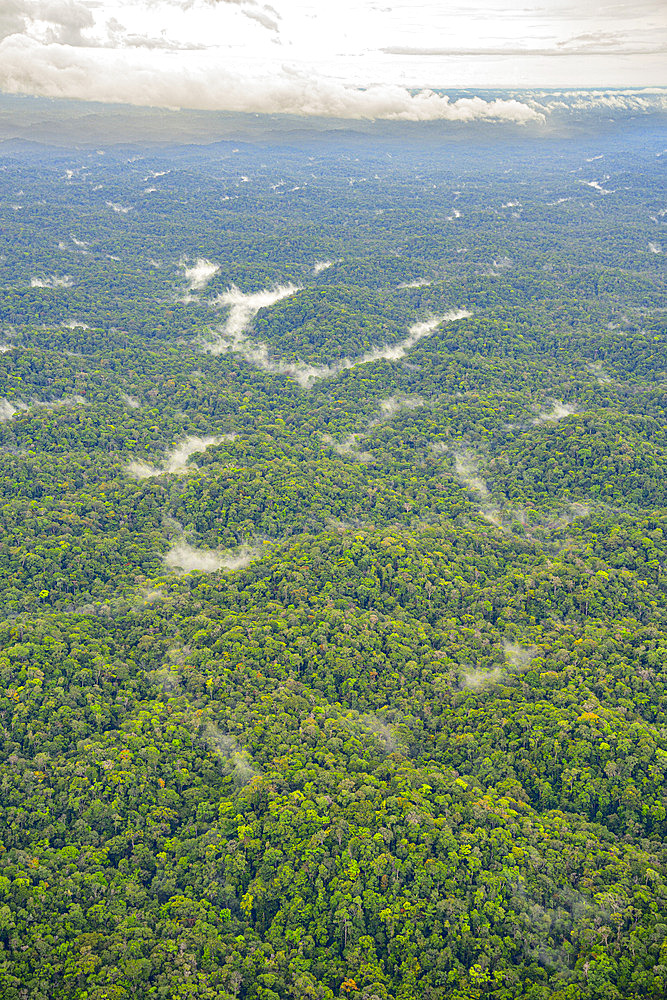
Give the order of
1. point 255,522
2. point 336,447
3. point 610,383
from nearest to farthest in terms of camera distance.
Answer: point 255,522 < point 336,447 < point 610,383

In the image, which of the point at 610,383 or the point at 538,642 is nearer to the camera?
the point at 538,642

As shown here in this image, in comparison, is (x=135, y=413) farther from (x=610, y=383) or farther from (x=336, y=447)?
(x=610, y=383)

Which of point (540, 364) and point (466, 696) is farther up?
point (540, 364)

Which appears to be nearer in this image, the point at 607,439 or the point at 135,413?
the point at 607,439

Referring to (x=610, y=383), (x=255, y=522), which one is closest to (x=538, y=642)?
(x=255, y=522)

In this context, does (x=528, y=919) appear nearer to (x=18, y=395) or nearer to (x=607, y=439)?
(x=607, y=439)

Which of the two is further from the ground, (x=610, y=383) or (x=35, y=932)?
(x=610, y=383)

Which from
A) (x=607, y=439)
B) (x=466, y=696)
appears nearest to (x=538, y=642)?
(x=466, y=696)

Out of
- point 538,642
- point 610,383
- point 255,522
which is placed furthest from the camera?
point 610,383

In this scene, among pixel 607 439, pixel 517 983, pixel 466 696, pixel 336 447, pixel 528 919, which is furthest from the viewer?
pixel 336 447
